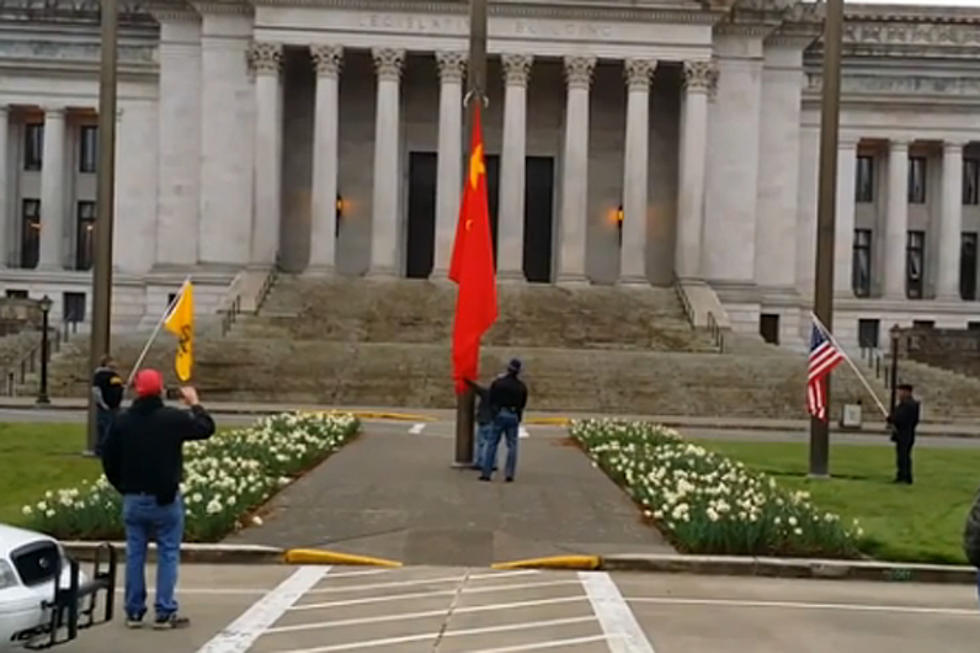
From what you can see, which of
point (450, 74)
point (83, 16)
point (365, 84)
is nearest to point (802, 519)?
point (450, 74)

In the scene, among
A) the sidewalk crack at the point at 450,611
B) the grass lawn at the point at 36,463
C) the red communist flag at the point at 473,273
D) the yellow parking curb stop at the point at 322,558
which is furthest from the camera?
the red communist flag at the point at 473,273

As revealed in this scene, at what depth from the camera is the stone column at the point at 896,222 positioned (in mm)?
68000

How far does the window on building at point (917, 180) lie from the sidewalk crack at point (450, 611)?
61.6 metres

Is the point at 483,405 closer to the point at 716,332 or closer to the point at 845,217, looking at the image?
the point at 716,332

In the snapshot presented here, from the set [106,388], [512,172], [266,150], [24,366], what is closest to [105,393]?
[106,388]

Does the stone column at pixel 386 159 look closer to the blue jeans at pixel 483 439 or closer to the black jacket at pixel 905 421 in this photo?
the black jacket at pixel 905 421

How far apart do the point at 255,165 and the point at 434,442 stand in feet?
110

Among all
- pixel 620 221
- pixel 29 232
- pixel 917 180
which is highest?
pixel 917 180

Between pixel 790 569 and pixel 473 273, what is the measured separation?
28.3 ft

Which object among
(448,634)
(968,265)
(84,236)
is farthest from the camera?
(968,265)

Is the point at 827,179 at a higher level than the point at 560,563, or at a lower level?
higher

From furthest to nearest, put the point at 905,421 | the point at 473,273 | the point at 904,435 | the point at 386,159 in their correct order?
the point at 386,159, the point at 905,421, the point at 904,435, the point at 473,273

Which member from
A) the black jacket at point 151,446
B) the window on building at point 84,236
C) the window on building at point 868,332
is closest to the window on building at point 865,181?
the window on building at point 868,332

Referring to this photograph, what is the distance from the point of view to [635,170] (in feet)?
194
